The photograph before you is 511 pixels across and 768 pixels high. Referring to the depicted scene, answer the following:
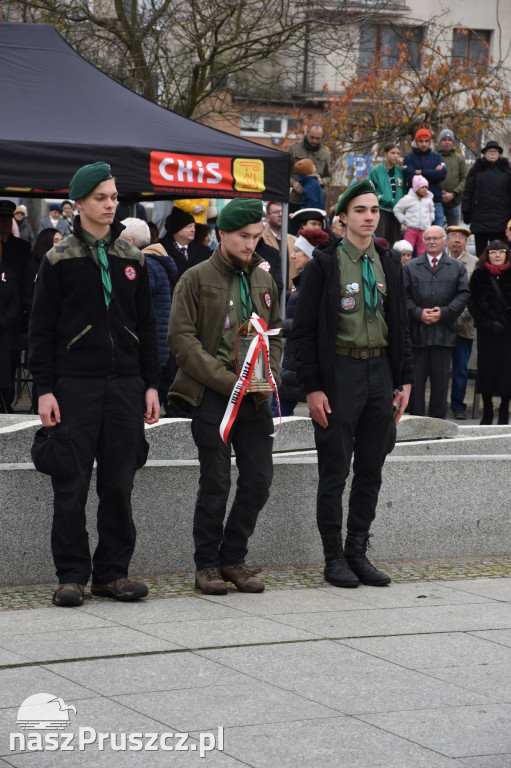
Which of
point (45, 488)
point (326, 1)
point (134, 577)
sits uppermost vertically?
point (326, 1)

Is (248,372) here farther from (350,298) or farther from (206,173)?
(206,173)

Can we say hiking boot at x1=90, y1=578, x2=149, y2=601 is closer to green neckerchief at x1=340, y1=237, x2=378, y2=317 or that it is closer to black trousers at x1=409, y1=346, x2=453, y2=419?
green neckerchief at x1=340, y1=237, x2=378, y2=317

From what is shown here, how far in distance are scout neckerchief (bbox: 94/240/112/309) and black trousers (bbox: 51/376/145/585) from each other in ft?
1.31

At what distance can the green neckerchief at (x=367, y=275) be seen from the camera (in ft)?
21.1

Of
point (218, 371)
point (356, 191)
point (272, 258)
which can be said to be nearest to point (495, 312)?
point (272, 258)

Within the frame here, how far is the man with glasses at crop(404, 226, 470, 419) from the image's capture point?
39.2 feet

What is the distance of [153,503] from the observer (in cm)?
667

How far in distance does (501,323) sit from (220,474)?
6639mm

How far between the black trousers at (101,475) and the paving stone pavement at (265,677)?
0.22 metres

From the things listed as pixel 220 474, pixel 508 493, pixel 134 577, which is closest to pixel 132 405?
pixel 220 474

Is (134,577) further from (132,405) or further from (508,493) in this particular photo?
(508,493)

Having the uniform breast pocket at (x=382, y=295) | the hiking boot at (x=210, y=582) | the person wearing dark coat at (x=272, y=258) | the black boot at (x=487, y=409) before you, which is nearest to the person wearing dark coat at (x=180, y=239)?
the person wearing dark coat at (x=272, y=258)

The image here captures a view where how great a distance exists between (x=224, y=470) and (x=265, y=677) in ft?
5.64

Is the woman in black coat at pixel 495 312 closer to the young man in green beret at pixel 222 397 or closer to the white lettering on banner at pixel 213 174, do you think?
the white lettering on banner at pixel 213 174
